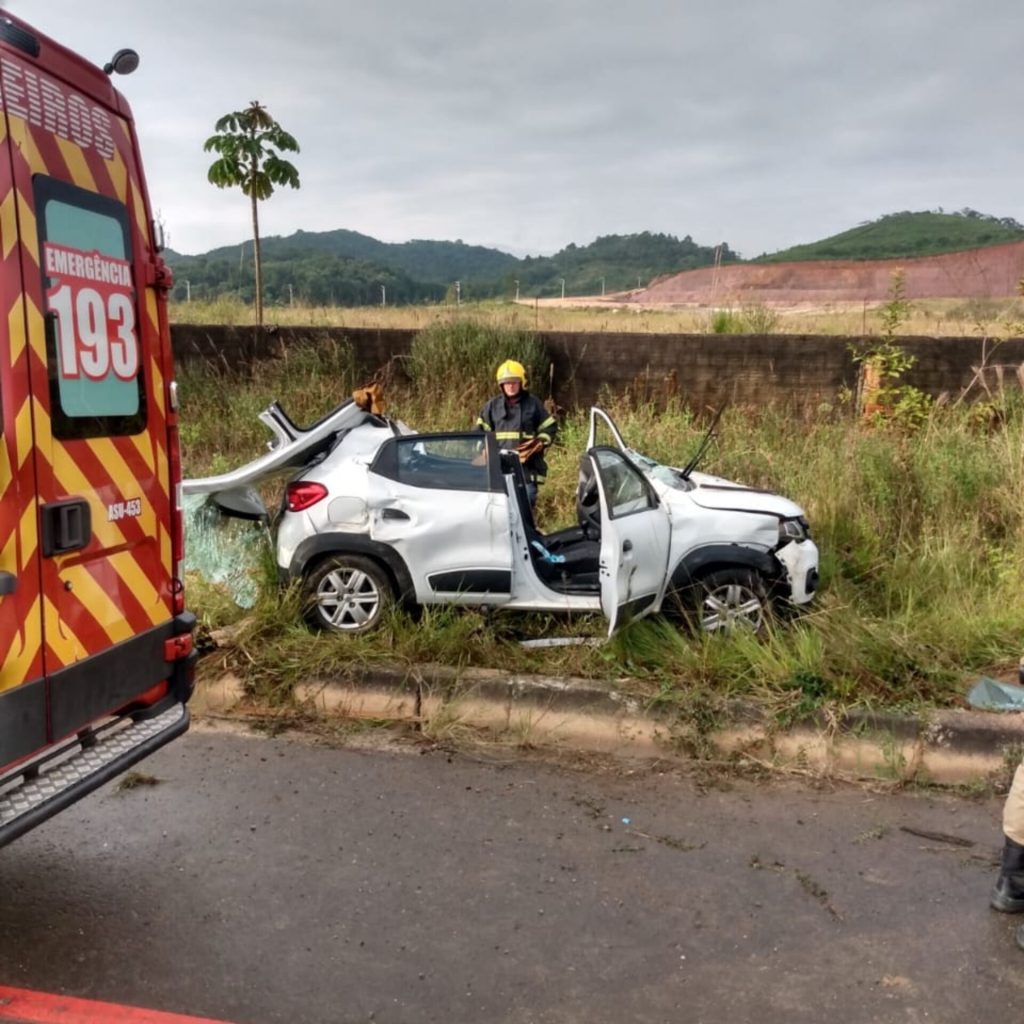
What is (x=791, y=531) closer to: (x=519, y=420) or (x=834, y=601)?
(x=834, y=601)

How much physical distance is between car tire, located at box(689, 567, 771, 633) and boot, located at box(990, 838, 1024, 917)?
213 centimetres

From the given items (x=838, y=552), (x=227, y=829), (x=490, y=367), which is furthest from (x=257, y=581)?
(x=490, y=367)

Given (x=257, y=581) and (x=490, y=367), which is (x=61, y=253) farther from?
(x=490, y=367)

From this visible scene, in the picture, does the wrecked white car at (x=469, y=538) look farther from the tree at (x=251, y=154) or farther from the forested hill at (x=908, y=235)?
the forested hill at (x=908, y=235)

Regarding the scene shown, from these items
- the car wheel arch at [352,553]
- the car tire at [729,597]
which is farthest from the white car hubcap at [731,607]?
the car wheel arch at [352,553]

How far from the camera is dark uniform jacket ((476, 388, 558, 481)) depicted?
739 cm

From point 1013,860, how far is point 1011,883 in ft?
0.26

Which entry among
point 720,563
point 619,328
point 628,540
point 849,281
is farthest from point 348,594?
point 849,281

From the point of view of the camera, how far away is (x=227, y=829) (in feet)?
12.1

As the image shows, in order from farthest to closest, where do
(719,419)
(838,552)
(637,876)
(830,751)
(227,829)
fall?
(719,419), (838,552), (830,751), (227,829), (637,876)

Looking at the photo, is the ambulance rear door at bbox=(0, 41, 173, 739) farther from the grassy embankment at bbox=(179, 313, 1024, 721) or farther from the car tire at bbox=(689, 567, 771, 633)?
the car tire at bbox=(689, 567, 771, 633)

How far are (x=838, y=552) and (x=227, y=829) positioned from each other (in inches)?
168

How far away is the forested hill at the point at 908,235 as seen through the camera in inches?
2505

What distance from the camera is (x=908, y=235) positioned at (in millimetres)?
72875
